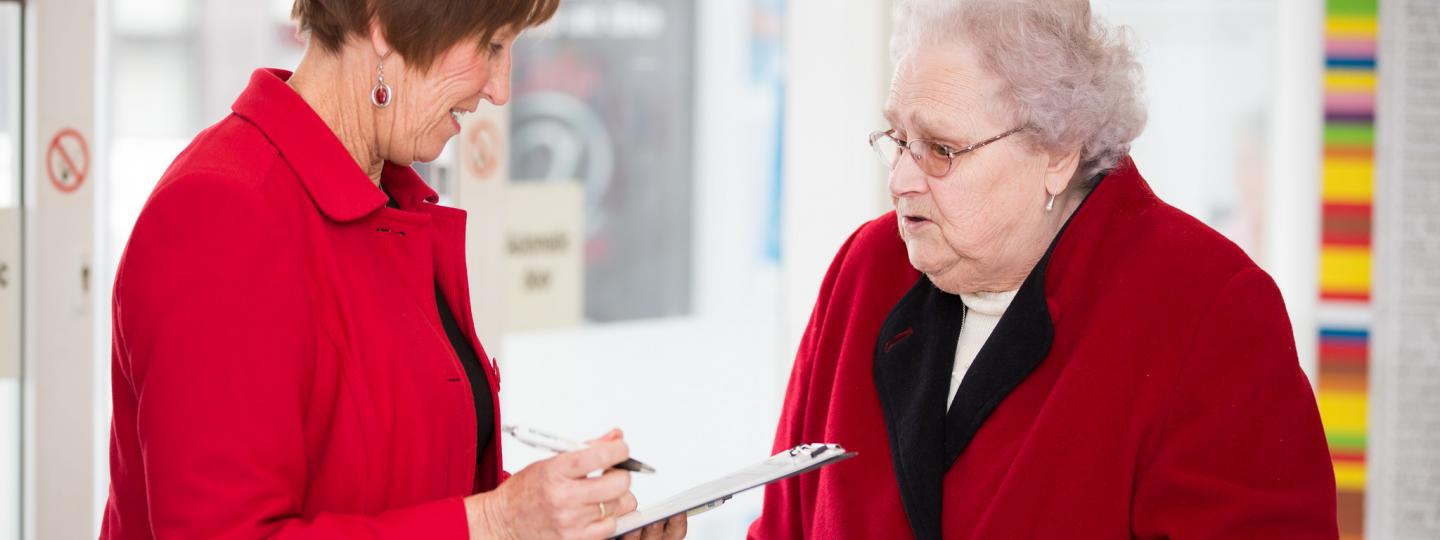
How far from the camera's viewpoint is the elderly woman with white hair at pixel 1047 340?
157 centimetres

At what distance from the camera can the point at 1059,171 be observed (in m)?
1.78

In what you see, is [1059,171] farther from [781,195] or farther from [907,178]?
[781,195]

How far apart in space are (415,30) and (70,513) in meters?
1.52

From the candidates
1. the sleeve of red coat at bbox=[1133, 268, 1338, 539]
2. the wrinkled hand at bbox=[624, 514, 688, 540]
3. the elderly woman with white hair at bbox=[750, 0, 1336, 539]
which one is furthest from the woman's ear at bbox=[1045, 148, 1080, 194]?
the wrinkled hand at bbox=[624, 514, 688, 540]

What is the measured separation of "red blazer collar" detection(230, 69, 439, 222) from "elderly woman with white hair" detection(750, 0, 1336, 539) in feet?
2.36

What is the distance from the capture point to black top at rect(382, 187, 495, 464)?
1.69 m

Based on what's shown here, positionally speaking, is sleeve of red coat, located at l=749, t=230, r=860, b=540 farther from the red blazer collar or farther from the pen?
the red blazer collar

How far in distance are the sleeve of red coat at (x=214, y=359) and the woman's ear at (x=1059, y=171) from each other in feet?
3.23

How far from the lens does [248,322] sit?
52.3 inches

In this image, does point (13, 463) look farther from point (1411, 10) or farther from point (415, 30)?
point (1411, 10)

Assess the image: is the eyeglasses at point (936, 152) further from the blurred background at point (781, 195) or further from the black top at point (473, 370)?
the blurred background at point (781, 195)

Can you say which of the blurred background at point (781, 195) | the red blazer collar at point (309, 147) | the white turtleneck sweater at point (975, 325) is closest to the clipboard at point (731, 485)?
the white turtleneck sweater at point (975, 325)

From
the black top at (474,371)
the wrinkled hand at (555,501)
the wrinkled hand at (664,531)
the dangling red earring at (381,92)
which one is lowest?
the wrinkled hand at (664,531)

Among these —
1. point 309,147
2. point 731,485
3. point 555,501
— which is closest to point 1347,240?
point 731,485
